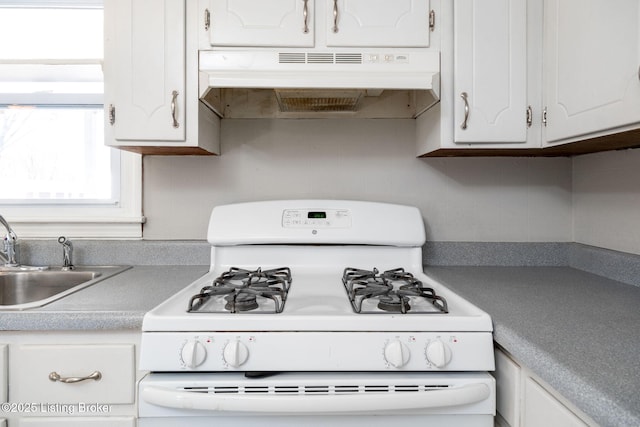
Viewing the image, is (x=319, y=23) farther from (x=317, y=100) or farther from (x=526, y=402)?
(x=526, y=402)

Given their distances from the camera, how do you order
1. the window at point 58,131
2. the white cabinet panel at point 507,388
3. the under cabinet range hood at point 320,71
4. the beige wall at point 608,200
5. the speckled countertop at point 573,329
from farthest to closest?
the window at point 58,131 → the beige wall at point 608,200 → the under cabinet range hood at point 320,71 → the white cabinet panel at point 507,388 → the speckled countertop at point 573,329

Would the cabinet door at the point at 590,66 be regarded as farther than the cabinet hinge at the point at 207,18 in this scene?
No

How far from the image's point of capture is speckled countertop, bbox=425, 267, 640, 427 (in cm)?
65

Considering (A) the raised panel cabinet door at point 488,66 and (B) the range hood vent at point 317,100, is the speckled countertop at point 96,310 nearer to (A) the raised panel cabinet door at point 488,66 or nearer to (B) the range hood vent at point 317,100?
(B) the range hood vent at point 317,100

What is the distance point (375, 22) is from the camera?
1368 millimetres

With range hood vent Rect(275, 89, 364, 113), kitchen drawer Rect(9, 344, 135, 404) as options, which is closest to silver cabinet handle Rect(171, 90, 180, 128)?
range hood vent Rect(275, 89, 364, 113)

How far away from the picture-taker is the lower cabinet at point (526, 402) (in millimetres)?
742

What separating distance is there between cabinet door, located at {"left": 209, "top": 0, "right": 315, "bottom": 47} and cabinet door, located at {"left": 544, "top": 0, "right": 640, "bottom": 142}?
0.81 meters

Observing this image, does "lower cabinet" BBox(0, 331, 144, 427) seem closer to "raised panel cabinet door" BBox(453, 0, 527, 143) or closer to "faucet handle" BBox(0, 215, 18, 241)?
"faucet handle" BBox(0, 215, 18, 241)

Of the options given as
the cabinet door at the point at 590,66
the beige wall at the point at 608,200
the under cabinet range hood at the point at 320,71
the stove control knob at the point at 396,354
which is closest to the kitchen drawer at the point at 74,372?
the stove control knob at the point at 396,354

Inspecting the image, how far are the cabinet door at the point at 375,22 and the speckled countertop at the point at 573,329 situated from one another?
86cm

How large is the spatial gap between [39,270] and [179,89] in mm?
909

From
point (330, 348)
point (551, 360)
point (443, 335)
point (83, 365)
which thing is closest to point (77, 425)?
point (83, 365)

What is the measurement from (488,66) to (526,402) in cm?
105
